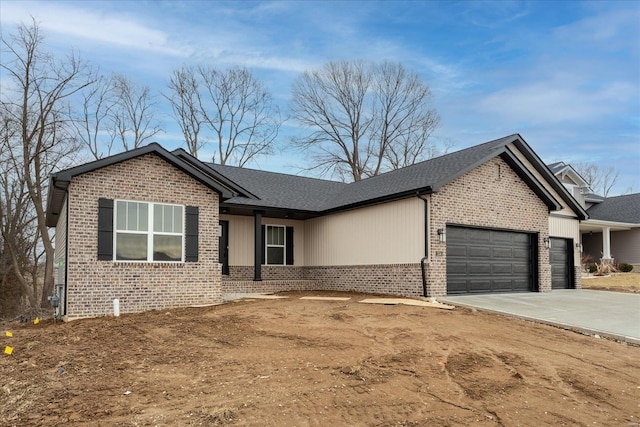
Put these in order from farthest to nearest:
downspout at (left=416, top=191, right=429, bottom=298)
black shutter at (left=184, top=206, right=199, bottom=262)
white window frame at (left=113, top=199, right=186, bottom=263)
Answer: downspout at (left=416, top=191, right=429, bottom=298) < black shutter at (left=184, top=206, right=199, bottom=262) < white window frame at (left=113, top=199, right=186, bottom=263)

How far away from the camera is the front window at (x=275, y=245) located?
1909 centimetres

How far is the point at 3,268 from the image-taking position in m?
26.3

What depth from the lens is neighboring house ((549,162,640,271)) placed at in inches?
1114

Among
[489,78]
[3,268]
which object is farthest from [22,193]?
[489,78]

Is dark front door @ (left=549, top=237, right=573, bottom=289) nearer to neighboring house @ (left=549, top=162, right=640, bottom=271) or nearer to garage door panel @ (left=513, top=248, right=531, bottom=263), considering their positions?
garage door panel @ (left=513, top=248, right=531, bottom=263)

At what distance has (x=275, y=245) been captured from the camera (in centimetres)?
1927

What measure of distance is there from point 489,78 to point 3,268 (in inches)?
1047

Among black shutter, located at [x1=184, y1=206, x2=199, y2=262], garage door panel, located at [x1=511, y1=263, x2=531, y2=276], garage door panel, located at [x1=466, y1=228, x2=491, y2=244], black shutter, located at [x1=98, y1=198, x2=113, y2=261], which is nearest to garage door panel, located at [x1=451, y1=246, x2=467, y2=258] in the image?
garage door panel, located at [x1=466, y1=228, x2=491, y2=244]

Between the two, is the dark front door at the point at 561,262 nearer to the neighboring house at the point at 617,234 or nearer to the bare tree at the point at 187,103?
the neighboring house at the point at 617,234

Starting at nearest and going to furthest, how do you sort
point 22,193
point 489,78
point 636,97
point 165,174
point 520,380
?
point 520,380 → point 165,174 → point 636,97 → point 489,78 → point 22,193

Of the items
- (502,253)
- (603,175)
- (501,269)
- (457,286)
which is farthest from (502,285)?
(603,175)

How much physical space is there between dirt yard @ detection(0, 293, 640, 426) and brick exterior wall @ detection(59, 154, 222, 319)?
42.7 inches

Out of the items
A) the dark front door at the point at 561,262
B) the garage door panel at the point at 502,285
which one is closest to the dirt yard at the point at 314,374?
the garage door panel at the point at 502,285

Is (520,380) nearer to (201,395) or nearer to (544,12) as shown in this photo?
(201,395)
